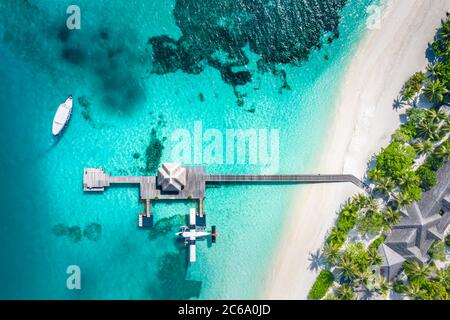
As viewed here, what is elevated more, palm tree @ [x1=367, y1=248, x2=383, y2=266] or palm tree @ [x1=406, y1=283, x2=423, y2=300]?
palm tree @ [x1=367, y1=248, x2=383, y2=266]

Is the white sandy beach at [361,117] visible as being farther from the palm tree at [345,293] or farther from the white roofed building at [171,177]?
the white roofed building at [171,177]

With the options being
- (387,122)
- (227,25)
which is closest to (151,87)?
(227,25)

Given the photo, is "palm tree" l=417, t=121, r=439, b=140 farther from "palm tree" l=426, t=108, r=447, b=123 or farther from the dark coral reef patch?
the dark coral reef patch

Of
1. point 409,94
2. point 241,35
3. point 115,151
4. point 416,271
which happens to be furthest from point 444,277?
point 115,151

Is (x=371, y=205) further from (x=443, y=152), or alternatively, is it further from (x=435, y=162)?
(x=443, y=152)

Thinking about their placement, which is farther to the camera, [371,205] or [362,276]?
[371,205]

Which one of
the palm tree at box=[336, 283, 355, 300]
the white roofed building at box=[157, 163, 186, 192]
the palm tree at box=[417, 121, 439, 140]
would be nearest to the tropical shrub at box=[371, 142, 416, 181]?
the palm tree at box=[417, 121, 439, 140]
